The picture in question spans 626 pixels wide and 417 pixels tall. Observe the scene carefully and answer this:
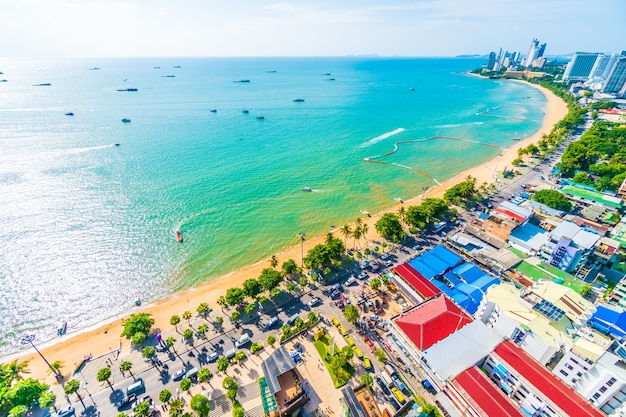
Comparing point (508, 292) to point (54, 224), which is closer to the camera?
point (508, 292)

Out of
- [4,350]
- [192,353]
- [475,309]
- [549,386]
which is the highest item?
[549,386]

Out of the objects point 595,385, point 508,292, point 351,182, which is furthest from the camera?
point 351,182

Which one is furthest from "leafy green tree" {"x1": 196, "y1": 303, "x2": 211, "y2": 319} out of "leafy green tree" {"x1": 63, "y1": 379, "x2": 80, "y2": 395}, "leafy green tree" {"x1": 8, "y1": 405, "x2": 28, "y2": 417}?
"leafy green tree" {"x1": 8, "y1": 405, "x2": 28, "y2": 417}

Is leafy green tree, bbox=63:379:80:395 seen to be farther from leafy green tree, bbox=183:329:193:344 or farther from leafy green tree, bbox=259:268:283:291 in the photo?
leafy green tree, bbox=259:268:283:291

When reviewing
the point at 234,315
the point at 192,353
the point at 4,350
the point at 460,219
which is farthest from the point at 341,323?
the point at 4,350

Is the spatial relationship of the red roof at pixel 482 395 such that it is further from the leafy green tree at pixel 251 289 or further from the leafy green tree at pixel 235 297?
the leafy green tree at pixel 235 297

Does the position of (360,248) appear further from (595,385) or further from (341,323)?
(595,385)

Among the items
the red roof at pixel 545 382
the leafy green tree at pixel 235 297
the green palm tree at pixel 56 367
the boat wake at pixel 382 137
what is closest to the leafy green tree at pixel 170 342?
the leafy green tree at pixel 235 297
